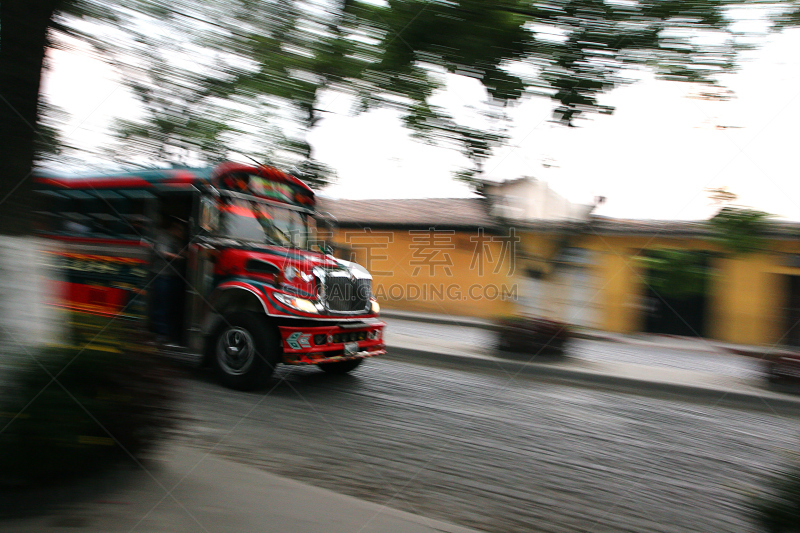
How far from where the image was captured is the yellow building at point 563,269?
3205mm

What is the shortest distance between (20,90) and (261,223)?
3.79m

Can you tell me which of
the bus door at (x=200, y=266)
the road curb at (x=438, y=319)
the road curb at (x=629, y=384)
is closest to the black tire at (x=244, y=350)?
the bus door at (x=200, y=266)

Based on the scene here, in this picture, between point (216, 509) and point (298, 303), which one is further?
point (298, 303)

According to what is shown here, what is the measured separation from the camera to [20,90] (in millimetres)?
3822

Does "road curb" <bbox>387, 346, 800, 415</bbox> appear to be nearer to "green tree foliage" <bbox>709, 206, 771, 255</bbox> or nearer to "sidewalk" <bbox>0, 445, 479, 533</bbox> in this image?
"sidewalk" <bbox>0, 445, 479, 533</bbox>

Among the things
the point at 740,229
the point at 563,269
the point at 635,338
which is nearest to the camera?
the point at 740,229

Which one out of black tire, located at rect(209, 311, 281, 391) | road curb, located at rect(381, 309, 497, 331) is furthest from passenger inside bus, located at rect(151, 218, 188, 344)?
road curb, located at rect(381, 309, 497, 331)

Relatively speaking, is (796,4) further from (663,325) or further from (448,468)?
(663,325)

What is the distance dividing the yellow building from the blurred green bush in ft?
5.73

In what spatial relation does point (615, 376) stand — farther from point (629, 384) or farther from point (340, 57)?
A: point (340, 57)

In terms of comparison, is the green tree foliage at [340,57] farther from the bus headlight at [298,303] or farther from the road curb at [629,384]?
the road curb at [629,384]

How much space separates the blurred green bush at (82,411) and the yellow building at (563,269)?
5.73 ft

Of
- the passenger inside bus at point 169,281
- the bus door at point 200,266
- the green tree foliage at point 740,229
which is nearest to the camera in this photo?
the green tree foliage at point 740,229

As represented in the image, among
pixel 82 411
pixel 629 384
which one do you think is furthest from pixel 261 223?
pixel 629 384
